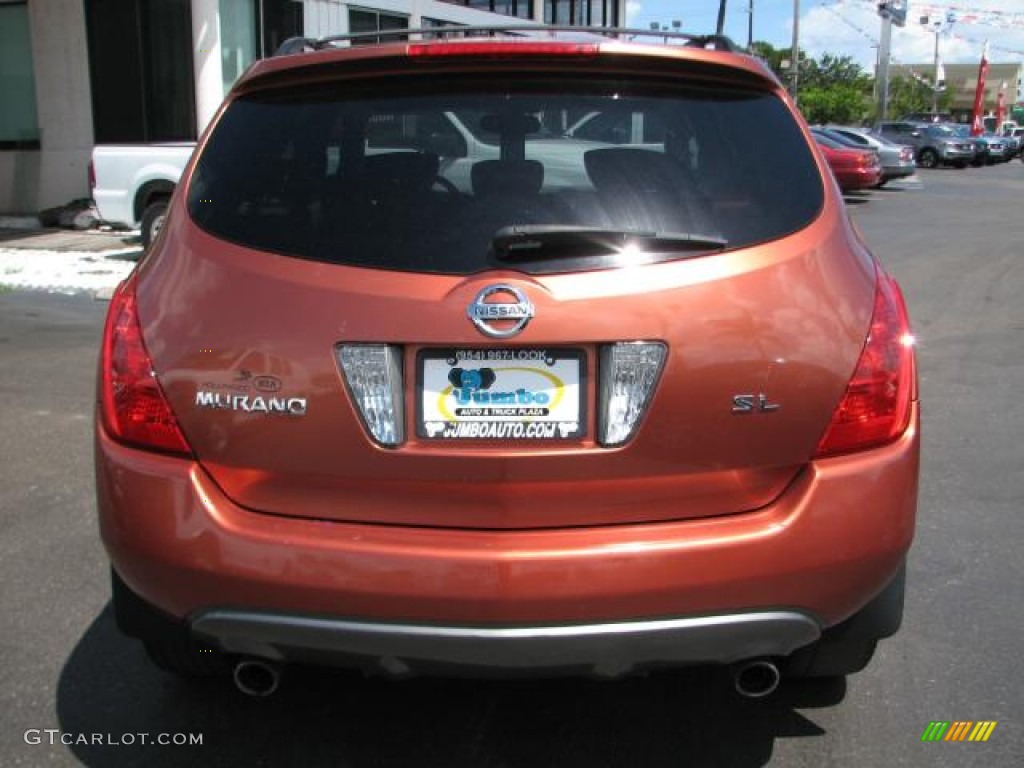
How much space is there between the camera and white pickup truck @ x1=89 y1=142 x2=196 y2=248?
11.8 m

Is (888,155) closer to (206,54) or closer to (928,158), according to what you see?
(928,158)

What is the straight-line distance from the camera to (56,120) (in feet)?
52.0

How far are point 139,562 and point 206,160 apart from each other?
40.7 inches

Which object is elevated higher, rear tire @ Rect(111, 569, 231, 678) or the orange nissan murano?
the orange nissan murano

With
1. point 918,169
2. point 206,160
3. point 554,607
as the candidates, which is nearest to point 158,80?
point 206,160

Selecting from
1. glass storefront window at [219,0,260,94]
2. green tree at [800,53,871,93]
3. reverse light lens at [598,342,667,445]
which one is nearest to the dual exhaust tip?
reverse light lens at [598,342,667,445]

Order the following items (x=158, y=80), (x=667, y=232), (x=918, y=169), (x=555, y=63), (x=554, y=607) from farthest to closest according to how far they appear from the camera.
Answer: (x=918, y=169) → (x=158, y=80) → (x=555, y=63) → (x=667, y=232) → (x=554, y=607)

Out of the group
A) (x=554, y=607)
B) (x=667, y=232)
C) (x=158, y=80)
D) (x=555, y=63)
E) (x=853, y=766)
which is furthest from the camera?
(x=158, y=80)

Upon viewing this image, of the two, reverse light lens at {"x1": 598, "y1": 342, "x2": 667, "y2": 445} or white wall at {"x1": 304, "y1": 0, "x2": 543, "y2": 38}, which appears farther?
white wall at {"x1": 304, "y1": 0, "x2": 543, "y2": 38}

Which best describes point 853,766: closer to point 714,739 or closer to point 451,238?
point 714,739

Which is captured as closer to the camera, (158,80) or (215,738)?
(215,738)

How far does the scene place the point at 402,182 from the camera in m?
2.47

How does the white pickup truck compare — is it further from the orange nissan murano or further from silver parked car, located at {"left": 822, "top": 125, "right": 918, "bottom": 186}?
silver parked car, located at {"left": 822, "top": 125, "right": 918, "bottom": 186}

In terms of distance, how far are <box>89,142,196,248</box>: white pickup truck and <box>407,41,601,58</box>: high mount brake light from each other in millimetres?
9962
